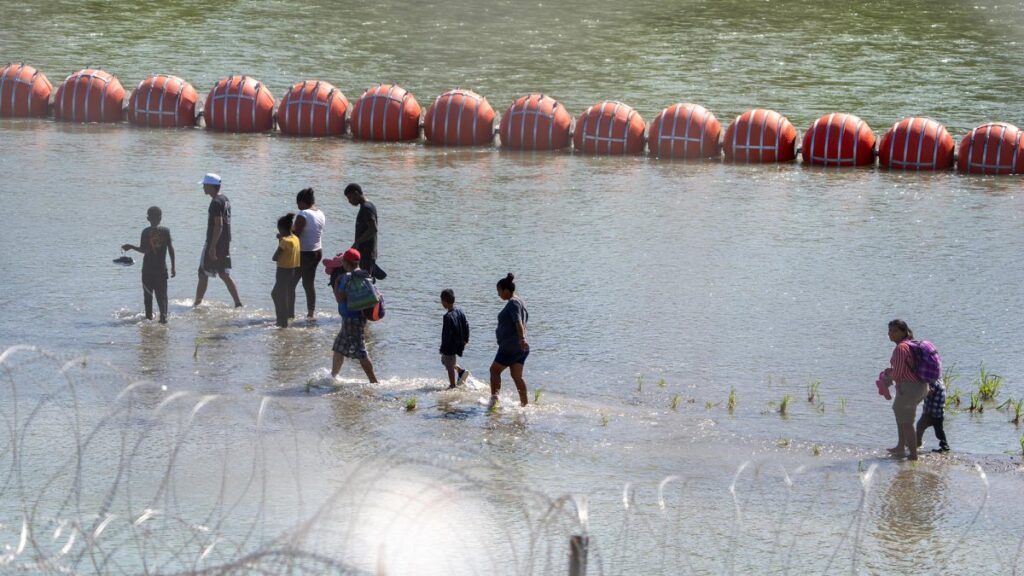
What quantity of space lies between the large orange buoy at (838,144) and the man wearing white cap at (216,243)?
13.9 metres

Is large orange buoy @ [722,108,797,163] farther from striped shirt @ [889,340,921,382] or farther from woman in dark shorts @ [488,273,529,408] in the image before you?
striped shirt @ [889,340,921,382]

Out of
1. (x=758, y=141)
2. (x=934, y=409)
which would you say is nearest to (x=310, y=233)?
(x=934, y=409)

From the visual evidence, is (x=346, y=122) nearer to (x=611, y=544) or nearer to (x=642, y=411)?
(x=642, y=411)

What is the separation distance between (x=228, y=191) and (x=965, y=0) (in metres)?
43.9

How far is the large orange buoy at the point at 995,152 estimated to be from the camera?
25391 mm

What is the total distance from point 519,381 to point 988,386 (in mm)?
4513

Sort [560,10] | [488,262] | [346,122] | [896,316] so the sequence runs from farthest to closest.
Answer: [560,10] → [346,122] → [488,262] → [896,316]

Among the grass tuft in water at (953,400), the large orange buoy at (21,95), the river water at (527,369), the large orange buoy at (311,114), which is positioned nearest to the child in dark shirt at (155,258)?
the river water at (527,369)

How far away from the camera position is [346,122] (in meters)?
28.4

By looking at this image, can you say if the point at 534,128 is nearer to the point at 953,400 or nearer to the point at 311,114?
the point at 311,114

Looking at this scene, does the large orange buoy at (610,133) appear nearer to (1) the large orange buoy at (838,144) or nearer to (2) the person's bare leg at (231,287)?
(1) the large orange buoy at (838,144)

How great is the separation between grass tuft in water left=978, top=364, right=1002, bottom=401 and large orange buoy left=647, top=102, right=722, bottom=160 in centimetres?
1345

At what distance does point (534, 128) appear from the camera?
27.3m

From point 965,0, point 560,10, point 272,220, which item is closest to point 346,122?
point 272,220
